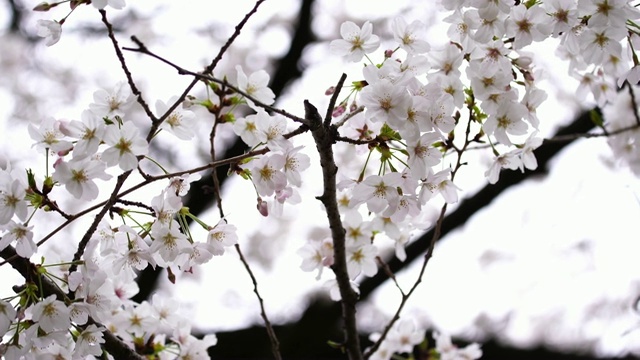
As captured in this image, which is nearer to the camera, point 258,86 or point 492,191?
point 258,86

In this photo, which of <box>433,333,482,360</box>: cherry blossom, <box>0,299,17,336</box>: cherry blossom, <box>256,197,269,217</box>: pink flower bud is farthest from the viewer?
<box>433,333,482,360</box>: cherry blossom

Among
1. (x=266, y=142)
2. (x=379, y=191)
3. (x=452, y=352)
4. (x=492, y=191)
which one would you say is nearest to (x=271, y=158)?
(x=266, y=142)

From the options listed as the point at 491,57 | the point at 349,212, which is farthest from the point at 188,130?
the point at 491,57

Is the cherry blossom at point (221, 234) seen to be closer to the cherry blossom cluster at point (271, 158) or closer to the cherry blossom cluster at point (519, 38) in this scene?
the cherry blossom cluster at point (271, 158)

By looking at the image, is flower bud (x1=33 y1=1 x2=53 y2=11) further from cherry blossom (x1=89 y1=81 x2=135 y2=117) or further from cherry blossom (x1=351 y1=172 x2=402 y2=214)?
cherry blossom (x1=351 y1=172 x2=402 y2=214)

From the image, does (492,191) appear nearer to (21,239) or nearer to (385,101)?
(385,101)

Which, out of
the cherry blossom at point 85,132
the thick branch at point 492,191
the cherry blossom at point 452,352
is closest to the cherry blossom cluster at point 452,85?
the cherry blossom at point 85,132

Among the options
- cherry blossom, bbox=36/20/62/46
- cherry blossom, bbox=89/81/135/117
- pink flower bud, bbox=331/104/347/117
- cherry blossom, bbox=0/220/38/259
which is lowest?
cherry blossom, bbox=0/220/38/259

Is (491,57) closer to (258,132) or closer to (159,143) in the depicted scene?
(258,132)

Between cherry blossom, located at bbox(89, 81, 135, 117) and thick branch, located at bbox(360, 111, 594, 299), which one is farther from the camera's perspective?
thick branch, located at bbox(360, 111, 594, 299)

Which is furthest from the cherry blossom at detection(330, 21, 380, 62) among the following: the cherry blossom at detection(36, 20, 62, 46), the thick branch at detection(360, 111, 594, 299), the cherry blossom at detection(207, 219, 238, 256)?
the thick branch at detection(360, 111, 594, 299)

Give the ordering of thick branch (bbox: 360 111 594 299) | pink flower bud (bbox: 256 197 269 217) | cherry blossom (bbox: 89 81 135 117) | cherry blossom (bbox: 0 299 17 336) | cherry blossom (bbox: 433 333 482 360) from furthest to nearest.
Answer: thick branch (bbox: 360 111 594 299)
cherry blossom (bbox: 433 333 482 360)
pink flower bud (bbox: 256 197 269 217)
cherry blossom (bbox: 89 81 135 117)
cherry blossom (bbox: 0 299 17 336)

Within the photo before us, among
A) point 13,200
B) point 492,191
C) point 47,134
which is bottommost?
point 13,200

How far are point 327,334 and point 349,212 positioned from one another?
5.91 ft
